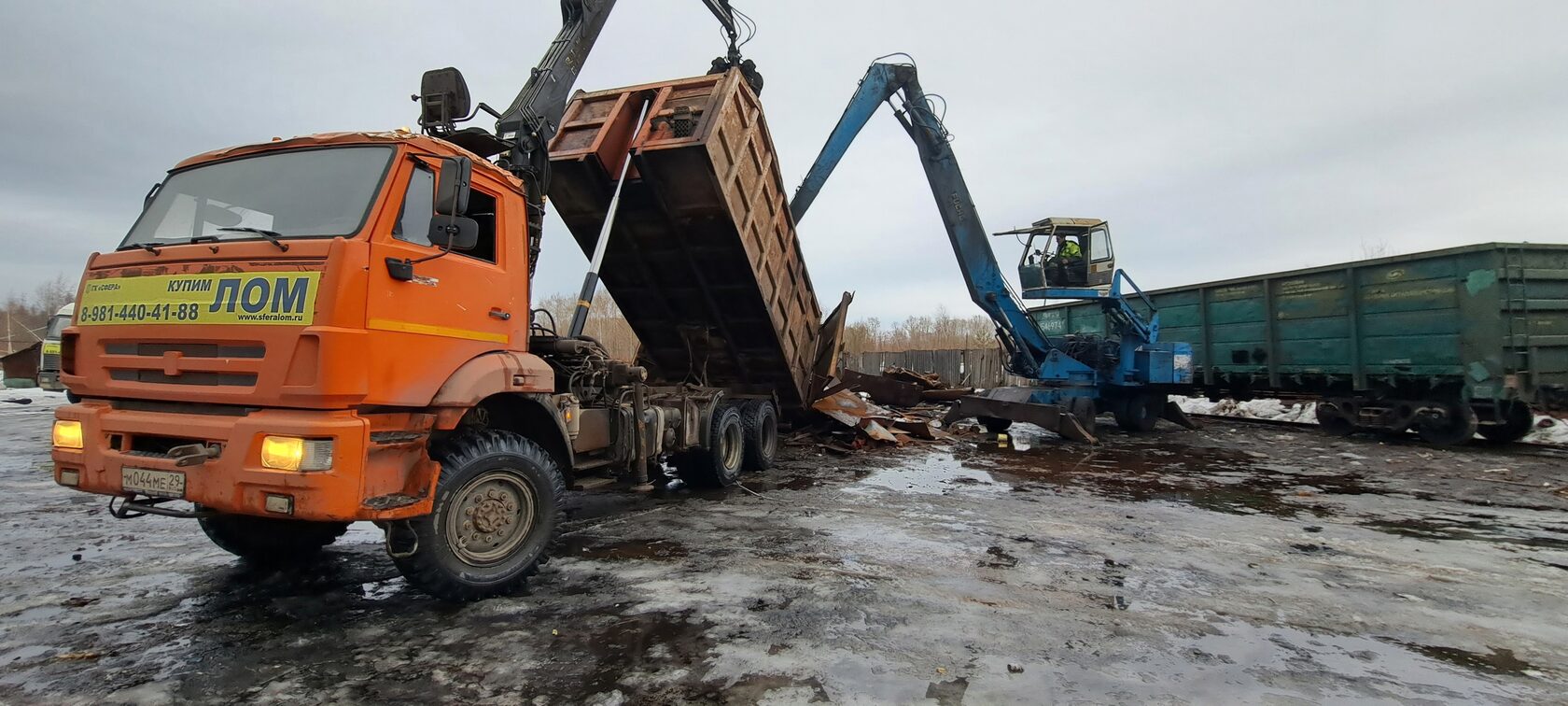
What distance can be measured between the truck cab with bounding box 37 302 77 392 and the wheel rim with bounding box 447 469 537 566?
1902cm

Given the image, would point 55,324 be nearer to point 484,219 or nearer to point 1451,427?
point 484,219

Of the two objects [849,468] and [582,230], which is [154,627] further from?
[849,468]

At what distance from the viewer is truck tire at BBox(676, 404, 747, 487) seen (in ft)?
26.1

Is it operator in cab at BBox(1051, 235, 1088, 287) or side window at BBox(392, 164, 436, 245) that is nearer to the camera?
side window at BBox(392, 164, 436, 245)

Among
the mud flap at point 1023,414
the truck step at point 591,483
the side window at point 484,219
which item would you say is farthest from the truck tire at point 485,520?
the mud flap at point 1023,414

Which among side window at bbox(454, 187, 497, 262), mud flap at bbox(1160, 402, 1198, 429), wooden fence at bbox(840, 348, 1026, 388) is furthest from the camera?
wooden fence at bbox(840, 348, 1026, 388)

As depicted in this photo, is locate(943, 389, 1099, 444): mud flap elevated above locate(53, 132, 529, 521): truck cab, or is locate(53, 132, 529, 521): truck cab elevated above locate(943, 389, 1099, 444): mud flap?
locate(53, 132, 529, 521): truck cab

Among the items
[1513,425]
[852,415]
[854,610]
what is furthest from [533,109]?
[1513,425]

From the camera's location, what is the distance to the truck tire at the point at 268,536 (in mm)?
4562

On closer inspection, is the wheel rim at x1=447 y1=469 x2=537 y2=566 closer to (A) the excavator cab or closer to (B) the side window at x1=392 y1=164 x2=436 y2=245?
(B) the side window at x1=392 y1=164 x2=436 y2=245

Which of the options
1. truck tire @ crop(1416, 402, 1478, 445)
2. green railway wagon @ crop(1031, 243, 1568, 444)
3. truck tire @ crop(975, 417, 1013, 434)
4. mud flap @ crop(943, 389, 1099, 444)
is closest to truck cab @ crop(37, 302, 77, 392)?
mud flap @ crop(943, 389, 1099, 444)

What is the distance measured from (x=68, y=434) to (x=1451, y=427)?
50.9 feet

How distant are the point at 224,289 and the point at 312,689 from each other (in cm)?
193

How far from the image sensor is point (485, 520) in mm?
4152
